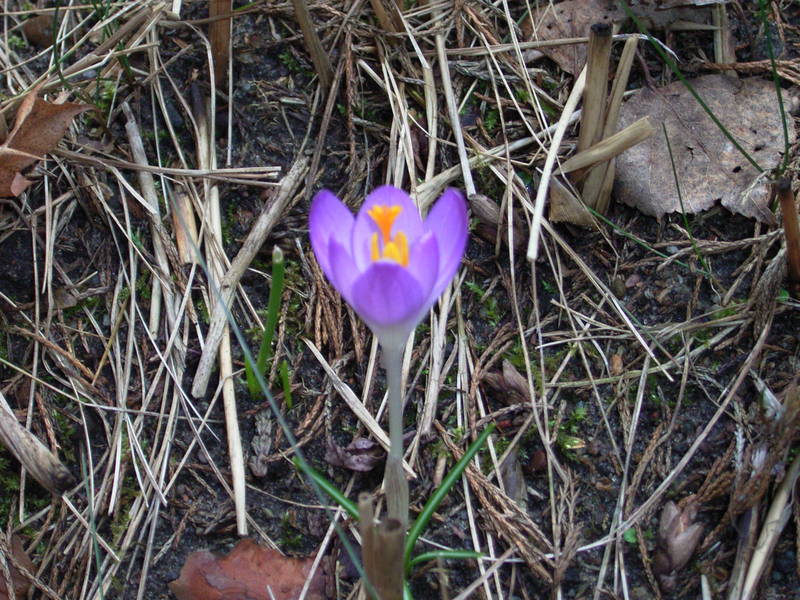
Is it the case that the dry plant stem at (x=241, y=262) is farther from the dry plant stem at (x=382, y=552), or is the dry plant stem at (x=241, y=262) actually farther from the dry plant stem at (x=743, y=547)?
the dry plant stem at (x=743, y=547)

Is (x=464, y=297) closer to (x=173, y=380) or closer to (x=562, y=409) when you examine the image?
(x=562, y=409)

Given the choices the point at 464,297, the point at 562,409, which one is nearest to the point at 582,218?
the point at 464,297

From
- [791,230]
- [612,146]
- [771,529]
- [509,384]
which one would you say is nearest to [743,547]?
[771,529]

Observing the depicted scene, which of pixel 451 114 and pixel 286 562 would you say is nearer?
pixel 286 562

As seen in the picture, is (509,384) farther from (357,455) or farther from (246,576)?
(246,576)

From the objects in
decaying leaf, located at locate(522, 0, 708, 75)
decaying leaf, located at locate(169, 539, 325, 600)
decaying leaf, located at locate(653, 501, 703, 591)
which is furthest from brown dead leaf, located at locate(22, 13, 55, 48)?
decaying leaf, located at locate(653, 501, 703, 591)

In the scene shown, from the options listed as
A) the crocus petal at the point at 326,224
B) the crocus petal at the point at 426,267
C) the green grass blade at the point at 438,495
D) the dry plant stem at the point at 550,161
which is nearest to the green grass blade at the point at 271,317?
the crocus petal at the point at 326,224
